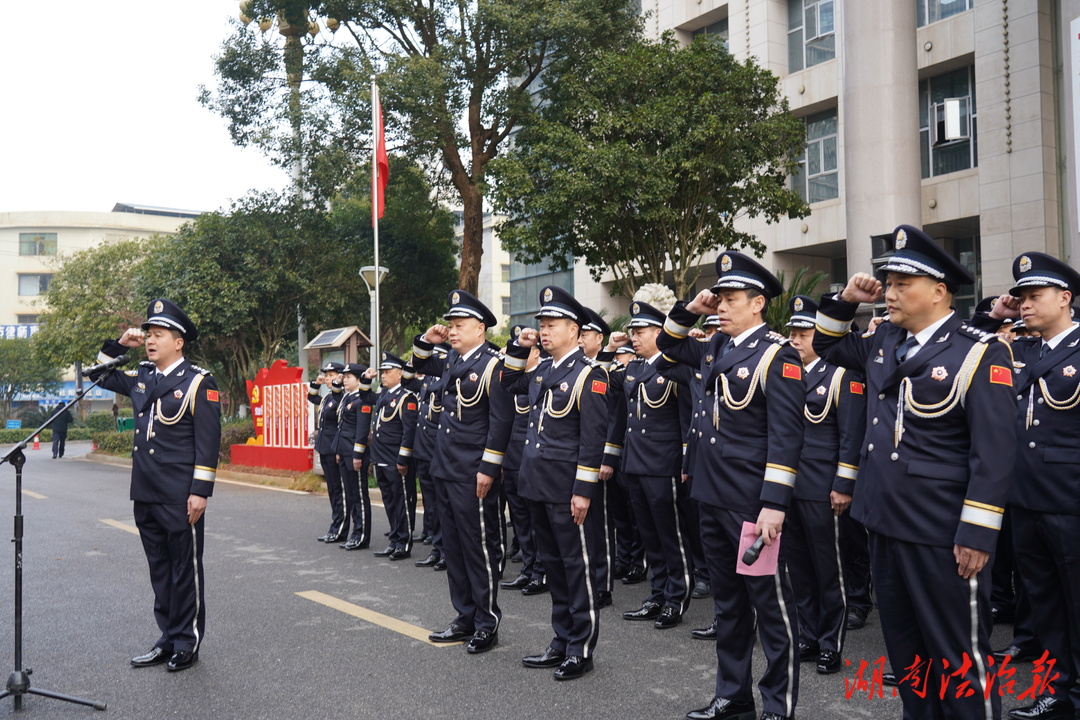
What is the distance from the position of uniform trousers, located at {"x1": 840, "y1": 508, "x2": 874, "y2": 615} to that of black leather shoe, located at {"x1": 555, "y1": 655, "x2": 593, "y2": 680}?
7.18ft

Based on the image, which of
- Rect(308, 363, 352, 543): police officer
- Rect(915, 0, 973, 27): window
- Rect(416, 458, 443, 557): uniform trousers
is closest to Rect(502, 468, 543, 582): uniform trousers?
Rect(416, 458, 443, 557): uniform trousers

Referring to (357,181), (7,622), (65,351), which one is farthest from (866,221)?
(65,351)

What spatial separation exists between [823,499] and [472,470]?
7.15 ft

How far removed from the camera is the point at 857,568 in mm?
6406

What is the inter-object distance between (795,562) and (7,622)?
218 inches

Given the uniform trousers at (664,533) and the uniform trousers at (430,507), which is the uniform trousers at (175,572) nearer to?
the uniform trousers at (664,533)

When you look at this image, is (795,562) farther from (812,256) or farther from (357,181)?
(812,256)

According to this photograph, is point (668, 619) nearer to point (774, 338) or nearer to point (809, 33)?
point (774, 338)

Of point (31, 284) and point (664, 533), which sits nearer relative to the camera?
point (664, 533)

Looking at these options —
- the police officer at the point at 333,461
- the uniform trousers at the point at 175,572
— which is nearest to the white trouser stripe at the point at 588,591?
the uniform trousers at the point at 175,572

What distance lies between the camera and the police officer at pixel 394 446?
912cm

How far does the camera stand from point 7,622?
21.7 feet

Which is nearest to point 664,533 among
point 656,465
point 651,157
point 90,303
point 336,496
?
point 656,465

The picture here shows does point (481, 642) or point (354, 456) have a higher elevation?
point (354, 456)
